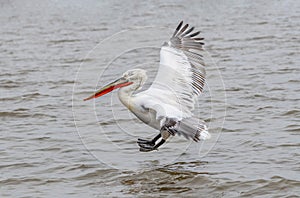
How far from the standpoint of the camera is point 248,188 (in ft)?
19.3

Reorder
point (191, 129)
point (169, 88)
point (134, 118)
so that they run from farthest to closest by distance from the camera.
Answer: point (134, 118), point (169, 88), point (191, 129)

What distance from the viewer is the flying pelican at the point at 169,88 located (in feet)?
20.8

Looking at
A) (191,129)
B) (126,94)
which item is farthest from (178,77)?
(191,129)

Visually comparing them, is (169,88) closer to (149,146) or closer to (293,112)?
(149,146)

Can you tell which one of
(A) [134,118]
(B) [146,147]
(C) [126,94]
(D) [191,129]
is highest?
(C) [126,94]

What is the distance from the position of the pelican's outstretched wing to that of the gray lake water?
0.64m

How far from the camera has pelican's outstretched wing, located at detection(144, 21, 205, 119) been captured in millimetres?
6457

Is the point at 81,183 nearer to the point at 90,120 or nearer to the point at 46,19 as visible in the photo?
the point at 90,120

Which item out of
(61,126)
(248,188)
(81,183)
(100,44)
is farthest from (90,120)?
(100,44)

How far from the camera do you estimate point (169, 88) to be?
6625mm

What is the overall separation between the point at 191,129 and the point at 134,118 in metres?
2.46

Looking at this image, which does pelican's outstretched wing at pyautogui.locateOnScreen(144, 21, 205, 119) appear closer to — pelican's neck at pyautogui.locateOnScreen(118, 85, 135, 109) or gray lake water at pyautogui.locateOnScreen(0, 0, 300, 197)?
pelican's neck at pyautogui.locateOnScreen(118, 85, 135, 109)

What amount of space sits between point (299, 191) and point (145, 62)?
6.65 metres

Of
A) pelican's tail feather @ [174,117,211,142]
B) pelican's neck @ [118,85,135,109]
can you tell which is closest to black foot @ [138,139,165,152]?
pelican's neck @ [118,85,135,109]
